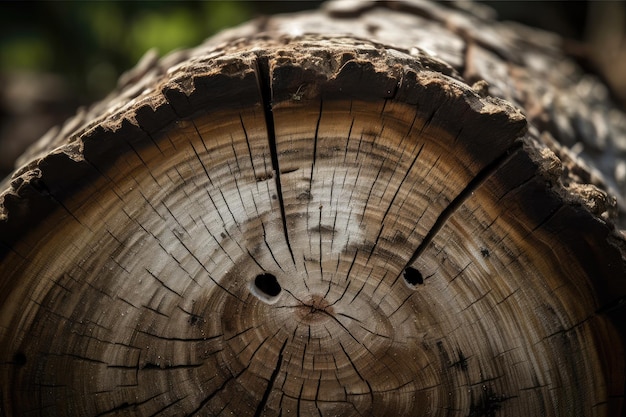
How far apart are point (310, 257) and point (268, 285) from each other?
0.16 meters

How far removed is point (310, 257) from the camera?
1.91 meters

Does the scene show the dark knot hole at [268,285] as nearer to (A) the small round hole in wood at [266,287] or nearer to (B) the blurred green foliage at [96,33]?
(A) the small round hole in wood at [266,287]

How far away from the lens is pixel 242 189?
1896 millimetres

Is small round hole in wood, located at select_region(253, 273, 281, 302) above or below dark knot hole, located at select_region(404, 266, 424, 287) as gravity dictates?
below

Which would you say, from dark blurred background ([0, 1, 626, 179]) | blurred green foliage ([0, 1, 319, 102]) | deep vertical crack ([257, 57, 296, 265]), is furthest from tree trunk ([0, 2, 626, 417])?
blurred green foliage ([0, 1, 319, 102])

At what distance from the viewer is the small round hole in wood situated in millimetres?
1924

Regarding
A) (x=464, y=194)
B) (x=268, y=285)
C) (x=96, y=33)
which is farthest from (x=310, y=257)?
(x=96, y=33)

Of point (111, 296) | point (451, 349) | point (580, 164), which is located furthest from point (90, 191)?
point (580, 164)

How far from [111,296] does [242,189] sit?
0.47 m

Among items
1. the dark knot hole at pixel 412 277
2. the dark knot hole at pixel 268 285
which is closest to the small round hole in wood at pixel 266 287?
the dark knot hole at pixel 268 285

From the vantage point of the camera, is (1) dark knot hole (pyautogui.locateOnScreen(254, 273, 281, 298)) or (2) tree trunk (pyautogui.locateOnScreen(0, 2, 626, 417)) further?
(1) dark knot hole (pyautogui.locateOnScreen(254, 273, 281, 298))

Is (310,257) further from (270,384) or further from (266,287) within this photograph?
(270,384)

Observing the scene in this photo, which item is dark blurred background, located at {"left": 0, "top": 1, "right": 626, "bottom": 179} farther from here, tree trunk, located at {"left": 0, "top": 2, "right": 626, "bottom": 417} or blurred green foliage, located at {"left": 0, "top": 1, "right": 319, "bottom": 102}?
tree trunk, located at {"left": 0, "top": 2, "right": 626, "bottom": 417}

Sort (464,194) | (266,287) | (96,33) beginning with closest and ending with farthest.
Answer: (464,194) < (266,287) < (96,33)
